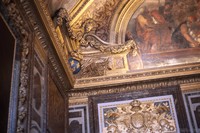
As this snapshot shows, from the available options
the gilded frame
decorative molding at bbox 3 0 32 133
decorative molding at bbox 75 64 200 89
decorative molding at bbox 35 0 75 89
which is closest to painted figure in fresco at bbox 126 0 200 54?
decorative molding at bbox 75 64 200 89

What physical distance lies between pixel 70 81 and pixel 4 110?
4676mm

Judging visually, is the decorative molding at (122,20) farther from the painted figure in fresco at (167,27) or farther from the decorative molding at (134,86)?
the decorative molding at (134,86)

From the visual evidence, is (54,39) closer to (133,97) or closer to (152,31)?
(133,97)

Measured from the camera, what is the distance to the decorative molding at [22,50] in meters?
6.39

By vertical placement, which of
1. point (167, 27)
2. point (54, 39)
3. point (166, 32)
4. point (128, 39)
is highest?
point (167, 27)

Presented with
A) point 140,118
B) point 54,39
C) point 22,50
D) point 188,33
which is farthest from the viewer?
point 188,33

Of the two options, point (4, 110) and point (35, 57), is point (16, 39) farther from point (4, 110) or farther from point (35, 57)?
point (4, 110)

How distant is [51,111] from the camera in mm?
8711

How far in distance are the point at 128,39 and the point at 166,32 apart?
128 cm

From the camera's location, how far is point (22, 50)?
278 inches

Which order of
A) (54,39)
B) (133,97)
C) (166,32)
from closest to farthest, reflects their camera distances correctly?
1. (54,39)
2. (133,97)
3. (166,32)

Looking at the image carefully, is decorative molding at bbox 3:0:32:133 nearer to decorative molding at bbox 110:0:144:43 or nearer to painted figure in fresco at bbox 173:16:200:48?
decorative molding at bbox 110:0:144:43

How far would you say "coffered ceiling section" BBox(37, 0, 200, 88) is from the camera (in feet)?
35.4

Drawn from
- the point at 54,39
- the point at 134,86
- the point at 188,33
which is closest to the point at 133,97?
the point at 134,86
